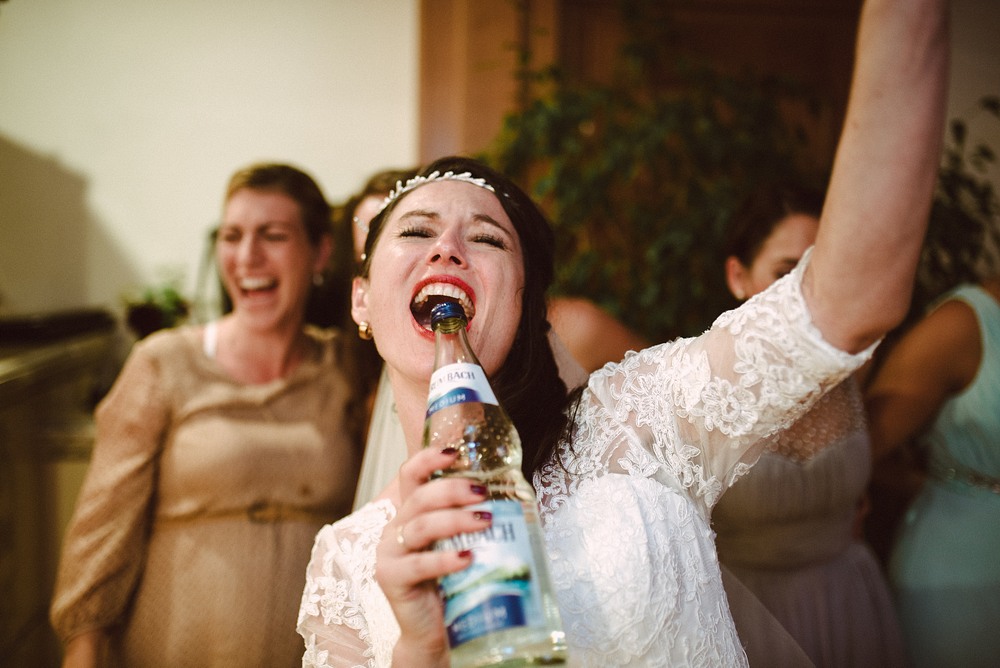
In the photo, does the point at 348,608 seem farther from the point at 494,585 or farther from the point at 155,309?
the point at 155,309

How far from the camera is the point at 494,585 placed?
58 centimetres

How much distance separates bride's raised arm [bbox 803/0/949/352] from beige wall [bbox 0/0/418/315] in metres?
2.52

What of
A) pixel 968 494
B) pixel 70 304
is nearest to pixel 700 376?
pixel 968 494

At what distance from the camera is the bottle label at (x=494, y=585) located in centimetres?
57

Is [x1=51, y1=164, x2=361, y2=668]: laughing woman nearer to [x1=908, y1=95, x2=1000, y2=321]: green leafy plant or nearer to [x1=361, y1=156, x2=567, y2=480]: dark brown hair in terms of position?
[x1=361, y1=156, x2=567, y2=480]: dark brown hair

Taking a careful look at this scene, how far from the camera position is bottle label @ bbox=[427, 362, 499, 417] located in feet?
2.21

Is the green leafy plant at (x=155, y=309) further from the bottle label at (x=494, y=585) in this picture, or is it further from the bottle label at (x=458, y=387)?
the bottle label at (x=494, y=585)

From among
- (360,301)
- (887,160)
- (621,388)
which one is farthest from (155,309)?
(887,160)

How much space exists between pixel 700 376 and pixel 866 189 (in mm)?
257

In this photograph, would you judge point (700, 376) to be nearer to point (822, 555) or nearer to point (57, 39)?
point (822, 555)

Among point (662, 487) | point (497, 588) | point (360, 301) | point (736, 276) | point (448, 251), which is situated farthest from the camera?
point (736, 276)

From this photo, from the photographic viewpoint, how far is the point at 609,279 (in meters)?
2.27

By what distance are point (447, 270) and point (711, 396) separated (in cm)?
39

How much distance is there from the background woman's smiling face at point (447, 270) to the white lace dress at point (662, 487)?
0.19 meters
